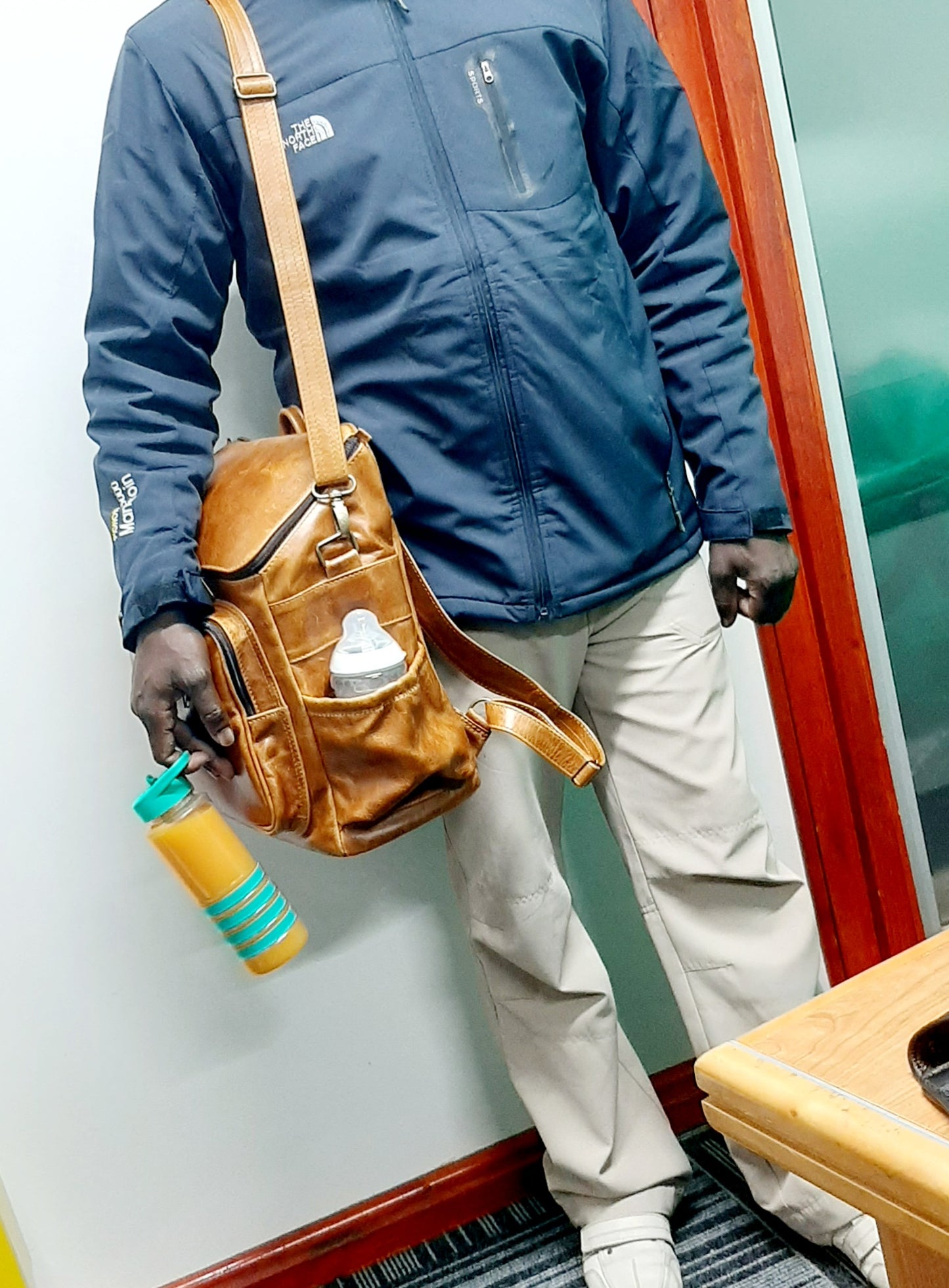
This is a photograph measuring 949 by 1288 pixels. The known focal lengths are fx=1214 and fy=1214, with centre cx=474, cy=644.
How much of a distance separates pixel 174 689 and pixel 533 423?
1.33 ft

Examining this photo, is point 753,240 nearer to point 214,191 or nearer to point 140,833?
point 214,191

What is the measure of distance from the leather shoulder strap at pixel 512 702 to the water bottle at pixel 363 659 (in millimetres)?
81

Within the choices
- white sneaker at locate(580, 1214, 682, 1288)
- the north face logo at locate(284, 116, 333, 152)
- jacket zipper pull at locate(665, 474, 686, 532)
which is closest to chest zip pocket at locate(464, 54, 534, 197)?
the north face logo at locate(284, 116, 333, 152)

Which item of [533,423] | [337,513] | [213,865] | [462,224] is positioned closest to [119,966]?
[213,865]

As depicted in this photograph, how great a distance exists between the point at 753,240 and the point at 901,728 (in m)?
0.67

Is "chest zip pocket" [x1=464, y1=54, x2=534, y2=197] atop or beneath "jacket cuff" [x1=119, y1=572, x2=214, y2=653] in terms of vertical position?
atop

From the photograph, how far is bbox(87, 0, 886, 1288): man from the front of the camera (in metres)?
1.08

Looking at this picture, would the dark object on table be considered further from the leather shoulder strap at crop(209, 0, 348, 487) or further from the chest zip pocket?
the chest zip pocket

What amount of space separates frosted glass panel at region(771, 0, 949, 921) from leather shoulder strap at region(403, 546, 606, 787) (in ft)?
2.04

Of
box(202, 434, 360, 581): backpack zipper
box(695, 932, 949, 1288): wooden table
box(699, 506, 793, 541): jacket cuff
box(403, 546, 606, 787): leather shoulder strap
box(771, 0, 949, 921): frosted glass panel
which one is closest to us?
box(695, 932, 949, 1288): wooden table

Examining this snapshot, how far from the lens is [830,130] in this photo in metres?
1.48

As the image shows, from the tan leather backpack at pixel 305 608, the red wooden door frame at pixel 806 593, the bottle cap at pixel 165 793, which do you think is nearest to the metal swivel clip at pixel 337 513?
the tan leather backpack at pixel 305 608

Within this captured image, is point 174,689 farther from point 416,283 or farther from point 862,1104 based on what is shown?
point 862,1104

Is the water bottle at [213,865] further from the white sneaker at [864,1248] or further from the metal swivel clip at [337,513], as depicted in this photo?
the white sneaker at [864,1248]
